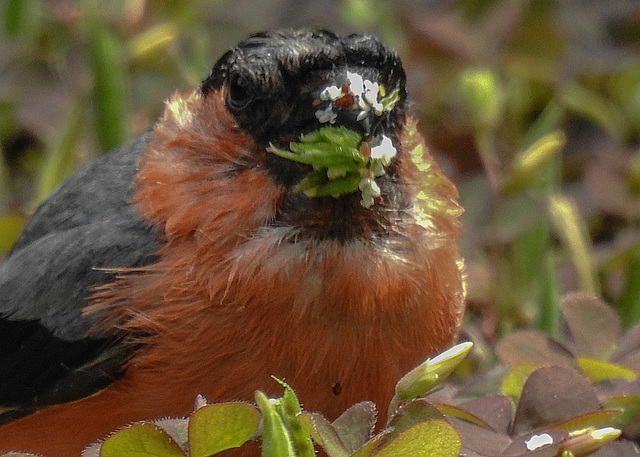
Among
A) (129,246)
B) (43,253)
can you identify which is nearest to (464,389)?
(129,246)

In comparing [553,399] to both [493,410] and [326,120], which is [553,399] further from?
[326,120]

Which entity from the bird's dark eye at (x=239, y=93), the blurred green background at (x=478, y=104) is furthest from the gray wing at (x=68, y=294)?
the blurred green background at (x=478, y=104)

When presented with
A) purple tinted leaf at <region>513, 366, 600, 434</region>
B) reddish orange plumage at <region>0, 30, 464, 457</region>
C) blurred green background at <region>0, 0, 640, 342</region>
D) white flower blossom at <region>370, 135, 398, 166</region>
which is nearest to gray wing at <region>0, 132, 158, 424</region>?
reddish orange plumage at <region>0, 30, 464, 457</region>

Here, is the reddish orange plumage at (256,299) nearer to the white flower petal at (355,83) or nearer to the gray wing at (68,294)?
the gray wing at (68,294)

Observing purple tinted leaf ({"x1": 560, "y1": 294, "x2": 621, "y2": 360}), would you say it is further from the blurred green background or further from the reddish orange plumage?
the blurred green background

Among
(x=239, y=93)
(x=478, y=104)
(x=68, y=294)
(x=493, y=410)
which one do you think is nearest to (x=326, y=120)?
(x=239, y=93)
